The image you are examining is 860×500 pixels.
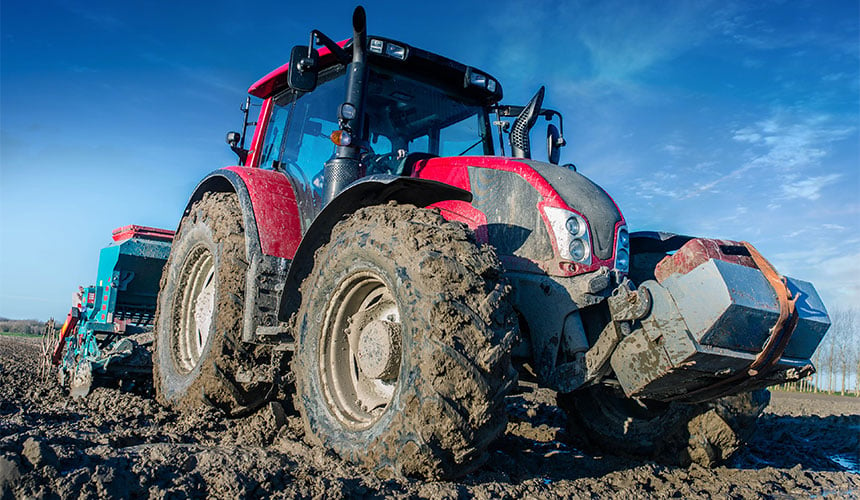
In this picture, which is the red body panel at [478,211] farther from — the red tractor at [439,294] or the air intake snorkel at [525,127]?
the air intake snorkel at [525,127]

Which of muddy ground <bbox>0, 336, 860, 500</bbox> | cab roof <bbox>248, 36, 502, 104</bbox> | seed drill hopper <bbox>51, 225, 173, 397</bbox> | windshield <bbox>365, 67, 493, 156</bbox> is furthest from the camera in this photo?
seed drill hopper <bbox>51, 225, 173, 397</bbox>

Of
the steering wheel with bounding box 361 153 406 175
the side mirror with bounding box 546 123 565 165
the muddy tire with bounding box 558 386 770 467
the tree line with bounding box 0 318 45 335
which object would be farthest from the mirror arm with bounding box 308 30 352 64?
the tree line with bounding box 0 318 45 335

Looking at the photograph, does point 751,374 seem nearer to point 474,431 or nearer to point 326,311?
point 474,431

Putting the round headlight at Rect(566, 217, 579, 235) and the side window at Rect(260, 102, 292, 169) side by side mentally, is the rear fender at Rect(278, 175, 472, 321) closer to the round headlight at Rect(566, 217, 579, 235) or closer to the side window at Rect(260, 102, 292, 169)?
the round headlight at Rect(566, 217, 579, 235)

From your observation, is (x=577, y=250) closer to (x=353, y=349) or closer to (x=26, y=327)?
(x=353, y=349)

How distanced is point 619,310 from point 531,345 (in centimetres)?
53

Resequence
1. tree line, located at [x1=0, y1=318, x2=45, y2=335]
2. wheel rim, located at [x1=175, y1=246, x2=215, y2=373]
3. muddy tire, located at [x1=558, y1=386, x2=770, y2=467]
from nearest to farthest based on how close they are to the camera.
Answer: muddy tire, located at [x1=558, y1=386, x2=770, y2=467] → wheel rim, located at [x1=175, y1=246, x2=215, y2=373] → tree line, located at [x1=0, y1=318, x2=45, y2=335]

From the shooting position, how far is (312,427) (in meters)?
3.25

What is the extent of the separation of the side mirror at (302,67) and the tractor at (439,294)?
0.5 inches

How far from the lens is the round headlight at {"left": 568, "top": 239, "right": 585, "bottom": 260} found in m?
3.32

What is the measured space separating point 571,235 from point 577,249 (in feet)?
0.27

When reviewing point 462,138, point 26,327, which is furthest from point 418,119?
point 26,327

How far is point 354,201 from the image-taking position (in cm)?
363

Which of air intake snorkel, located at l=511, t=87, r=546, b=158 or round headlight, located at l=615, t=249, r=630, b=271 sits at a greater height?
air intake snorkel, located at l=511, t=87, r=546, b=158
